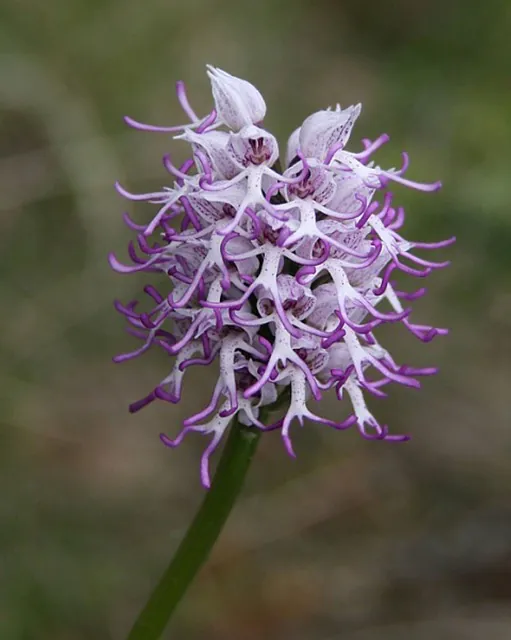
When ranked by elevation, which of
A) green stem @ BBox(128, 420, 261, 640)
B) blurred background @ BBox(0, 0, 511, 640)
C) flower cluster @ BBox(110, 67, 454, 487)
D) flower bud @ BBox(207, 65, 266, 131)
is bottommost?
blurred background @ BBox(0, 0, 511, 640)

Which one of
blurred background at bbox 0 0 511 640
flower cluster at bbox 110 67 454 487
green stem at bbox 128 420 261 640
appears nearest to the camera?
flower cluster at bbox 110 67 454 487

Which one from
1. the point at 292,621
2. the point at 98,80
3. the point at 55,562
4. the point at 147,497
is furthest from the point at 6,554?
the point at 98,80

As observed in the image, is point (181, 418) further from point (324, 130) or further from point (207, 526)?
point (324, 130)

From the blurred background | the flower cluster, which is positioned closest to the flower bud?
the flower cluster

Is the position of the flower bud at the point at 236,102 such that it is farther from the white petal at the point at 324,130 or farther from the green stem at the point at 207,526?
the green stem at the point at 207,526

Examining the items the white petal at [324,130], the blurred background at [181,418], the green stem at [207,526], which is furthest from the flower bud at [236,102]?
the blurred background at [181,418]

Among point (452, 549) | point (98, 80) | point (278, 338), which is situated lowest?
point (452, 549)

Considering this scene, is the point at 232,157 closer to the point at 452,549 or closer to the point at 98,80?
the point at 452,549

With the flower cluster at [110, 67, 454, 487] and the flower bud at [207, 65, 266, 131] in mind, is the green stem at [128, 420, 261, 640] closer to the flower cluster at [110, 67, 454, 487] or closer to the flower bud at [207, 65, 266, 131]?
the flower cluster at [110, 67, 454, 487]
